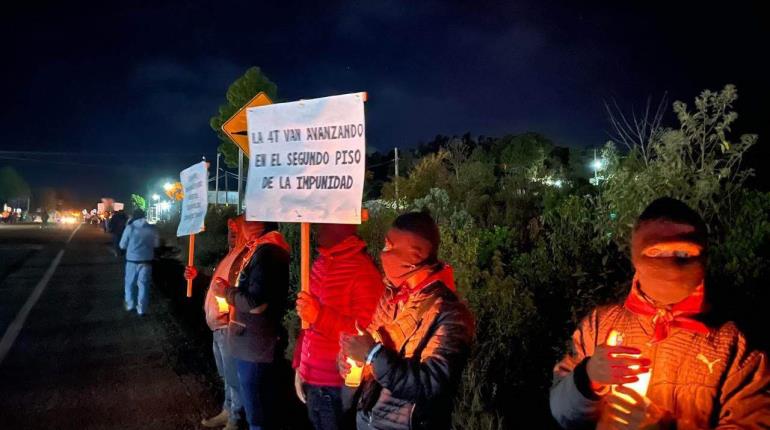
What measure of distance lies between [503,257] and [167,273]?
12487 millimetres

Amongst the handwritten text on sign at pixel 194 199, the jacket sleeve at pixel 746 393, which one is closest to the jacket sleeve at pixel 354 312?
the jacket sleeve at pixel 746 393

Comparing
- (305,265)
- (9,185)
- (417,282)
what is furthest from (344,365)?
(9,185)

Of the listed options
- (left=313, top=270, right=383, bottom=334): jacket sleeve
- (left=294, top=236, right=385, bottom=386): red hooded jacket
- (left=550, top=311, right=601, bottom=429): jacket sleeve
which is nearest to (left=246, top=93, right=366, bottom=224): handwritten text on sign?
(left=294, top=236, right=385, bottom=386): red hooded jacket

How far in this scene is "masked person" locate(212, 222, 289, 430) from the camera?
408cm

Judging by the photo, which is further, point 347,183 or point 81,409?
point 81,409

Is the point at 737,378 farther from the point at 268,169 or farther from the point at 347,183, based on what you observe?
the point at 268,169

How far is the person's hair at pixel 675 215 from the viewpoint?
1.78 meters

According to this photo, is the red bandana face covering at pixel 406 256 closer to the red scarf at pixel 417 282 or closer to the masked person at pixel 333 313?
the red scarf at pixel 417 282

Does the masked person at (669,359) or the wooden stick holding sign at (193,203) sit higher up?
the wooden stick holding sign at (193,203)

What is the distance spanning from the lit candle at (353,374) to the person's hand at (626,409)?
1.16 m

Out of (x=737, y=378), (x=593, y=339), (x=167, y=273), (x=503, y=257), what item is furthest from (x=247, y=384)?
(x=167, y=273)

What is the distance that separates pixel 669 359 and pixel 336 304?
1979 mm

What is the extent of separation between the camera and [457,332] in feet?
8.31

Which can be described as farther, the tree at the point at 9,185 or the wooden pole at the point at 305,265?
the tree at the point at 9,185
